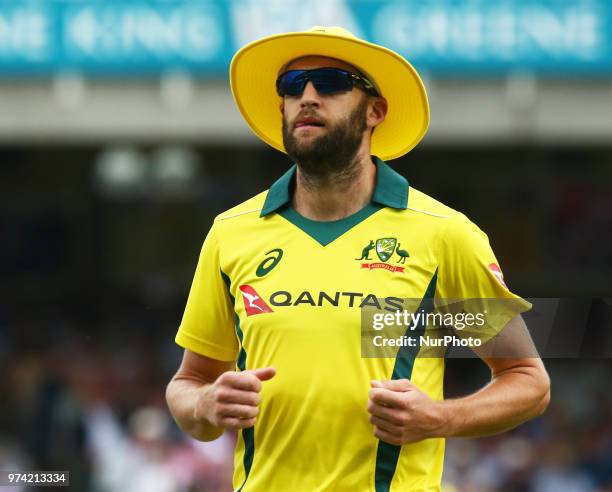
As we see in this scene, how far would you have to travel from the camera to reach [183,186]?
18.5 m

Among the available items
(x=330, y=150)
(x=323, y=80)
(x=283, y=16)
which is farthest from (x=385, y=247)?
(x=283, y=16)

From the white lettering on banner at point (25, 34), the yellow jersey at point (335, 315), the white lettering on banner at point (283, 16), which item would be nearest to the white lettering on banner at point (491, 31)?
the white lettering on banner at point (283, 16)

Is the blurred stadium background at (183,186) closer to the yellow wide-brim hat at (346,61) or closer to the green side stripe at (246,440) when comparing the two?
the yellow wide-brim hat at (346,61)

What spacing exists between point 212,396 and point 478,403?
81 centimetres

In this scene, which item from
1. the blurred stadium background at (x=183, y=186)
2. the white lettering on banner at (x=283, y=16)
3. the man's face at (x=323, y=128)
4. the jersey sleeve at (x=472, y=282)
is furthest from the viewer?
the white lettering on banner at (x=283, y=16)

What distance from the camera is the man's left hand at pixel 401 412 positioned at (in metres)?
3.81

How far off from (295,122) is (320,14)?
29.2 ft

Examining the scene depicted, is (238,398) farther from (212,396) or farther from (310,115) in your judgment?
(310,115)

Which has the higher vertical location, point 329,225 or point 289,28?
point 289,28

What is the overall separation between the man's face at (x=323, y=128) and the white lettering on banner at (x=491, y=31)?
353 inches

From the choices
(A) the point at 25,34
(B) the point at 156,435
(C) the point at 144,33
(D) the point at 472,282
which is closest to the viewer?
(D) the point at 472,282

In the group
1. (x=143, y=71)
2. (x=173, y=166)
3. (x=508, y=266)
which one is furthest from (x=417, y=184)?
(x=143, y=71)

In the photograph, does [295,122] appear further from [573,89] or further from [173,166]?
[173,166]

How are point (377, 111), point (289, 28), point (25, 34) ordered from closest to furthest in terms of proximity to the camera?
point (377, 111), point (289, 28), point (25, 34)
